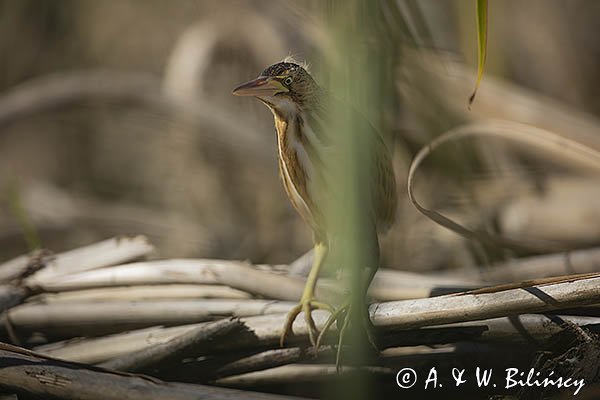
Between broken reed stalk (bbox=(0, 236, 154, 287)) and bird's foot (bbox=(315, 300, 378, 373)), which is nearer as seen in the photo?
bird's foot (bbox=(315, 300, 378, 373))

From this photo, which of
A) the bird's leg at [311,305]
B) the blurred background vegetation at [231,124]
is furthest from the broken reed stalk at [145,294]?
the blurred background vegetation at [231,124]

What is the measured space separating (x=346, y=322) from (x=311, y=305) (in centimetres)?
8

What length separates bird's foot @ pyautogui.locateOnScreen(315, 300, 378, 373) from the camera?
32.3 inches

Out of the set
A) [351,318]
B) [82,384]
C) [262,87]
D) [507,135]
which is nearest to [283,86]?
[262,87]

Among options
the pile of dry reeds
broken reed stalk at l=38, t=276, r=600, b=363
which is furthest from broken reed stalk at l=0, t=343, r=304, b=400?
broken reed stalk at l=38, t=276, r=600, b=363

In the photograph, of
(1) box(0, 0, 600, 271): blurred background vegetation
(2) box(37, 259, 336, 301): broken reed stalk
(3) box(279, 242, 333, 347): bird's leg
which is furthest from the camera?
(1) box(0, 0, 600, 271): blurred background vegetation

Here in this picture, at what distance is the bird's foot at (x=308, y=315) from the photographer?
0.88 m


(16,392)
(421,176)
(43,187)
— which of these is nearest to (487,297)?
(16,392)

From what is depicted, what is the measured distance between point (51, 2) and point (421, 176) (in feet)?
3.71

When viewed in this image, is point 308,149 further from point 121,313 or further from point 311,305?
point 121,313

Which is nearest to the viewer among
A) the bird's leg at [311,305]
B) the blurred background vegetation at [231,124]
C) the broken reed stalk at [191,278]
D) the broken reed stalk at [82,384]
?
the broken reed stalk at [82,384]

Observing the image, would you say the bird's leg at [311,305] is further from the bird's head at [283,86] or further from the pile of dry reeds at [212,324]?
the bird's head at [283,86]

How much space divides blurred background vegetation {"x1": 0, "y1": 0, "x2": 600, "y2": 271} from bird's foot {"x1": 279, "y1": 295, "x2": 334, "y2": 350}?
190mm

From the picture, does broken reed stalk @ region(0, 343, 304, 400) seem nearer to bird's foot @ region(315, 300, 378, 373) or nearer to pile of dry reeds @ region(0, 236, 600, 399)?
pile of dry reeds @ region(0, 236, 600, 399)
